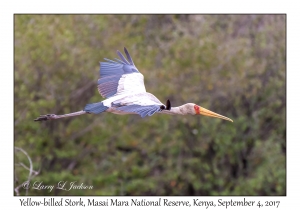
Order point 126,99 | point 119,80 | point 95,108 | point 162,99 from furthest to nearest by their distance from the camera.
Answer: point 162,99 < point 119,80 < point 126,99 < point 95,108

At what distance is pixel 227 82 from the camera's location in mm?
21891

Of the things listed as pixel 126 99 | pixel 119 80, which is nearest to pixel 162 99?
pixel 119 80

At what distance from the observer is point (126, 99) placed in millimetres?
10961

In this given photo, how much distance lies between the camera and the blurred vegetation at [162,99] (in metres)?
19.2

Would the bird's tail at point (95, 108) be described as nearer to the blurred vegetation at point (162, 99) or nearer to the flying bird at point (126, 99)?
the flying bird at point (126, 99)

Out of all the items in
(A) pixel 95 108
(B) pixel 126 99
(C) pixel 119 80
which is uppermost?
(C) pixel 119 80

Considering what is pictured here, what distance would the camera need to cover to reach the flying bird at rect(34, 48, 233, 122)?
10.2 m

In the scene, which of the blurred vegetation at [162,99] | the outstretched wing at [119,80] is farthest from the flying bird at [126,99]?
the blurred vegetation at [162,99]

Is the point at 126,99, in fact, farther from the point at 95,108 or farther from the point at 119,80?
the point at 119,80

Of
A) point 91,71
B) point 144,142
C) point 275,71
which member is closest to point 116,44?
point 91,71

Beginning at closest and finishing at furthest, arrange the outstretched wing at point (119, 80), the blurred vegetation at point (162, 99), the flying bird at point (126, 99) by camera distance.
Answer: the flying bird at point (126, 99) → the outstretched wing at point (119, 80) → the blurred vegetation at point (162, 99)

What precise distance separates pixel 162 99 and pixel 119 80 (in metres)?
8.65

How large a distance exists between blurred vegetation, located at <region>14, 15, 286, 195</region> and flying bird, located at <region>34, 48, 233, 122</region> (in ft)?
20.2

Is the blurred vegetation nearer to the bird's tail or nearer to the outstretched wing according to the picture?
the outstretched wing
